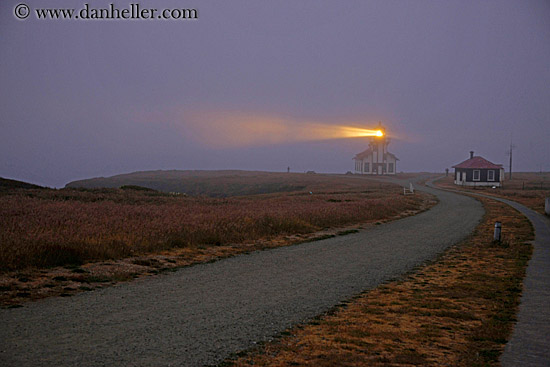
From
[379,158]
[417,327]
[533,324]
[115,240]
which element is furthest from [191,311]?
[379,158]

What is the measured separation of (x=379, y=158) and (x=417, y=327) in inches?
4668

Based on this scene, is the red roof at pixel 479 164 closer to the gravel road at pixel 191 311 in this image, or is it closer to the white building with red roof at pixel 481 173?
the white building with red roof at pixel 481 173

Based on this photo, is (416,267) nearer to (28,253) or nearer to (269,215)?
(269,215)

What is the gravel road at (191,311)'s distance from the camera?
5.77 metres

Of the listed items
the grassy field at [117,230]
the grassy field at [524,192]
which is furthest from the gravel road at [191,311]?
the grassy field at [524,192]

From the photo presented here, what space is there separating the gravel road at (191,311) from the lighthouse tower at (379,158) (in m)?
109

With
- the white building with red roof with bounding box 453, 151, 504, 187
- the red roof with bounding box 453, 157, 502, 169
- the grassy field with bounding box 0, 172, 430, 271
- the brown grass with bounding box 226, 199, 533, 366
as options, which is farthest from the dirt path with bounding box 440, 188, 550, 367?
the red roof with bounding box 453, 157, 502, 169

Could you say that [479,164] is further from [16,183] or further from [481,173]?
[16,183]

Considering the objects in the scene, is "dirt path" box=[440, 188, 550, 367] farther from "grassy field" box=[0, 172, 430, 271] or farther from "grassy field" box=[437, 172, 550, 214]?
"grassy field" box=[437, 172, 550, 214]

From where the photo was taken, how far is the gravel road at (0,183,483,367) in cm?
577

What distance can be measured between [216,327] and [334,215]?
18.4 metres

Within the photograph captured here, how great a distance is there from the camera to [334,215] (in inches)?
980

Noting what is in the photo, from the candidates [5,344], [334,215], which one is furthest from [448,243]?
[5,344]

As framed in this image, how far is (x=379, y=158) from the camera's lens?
4830 inches
